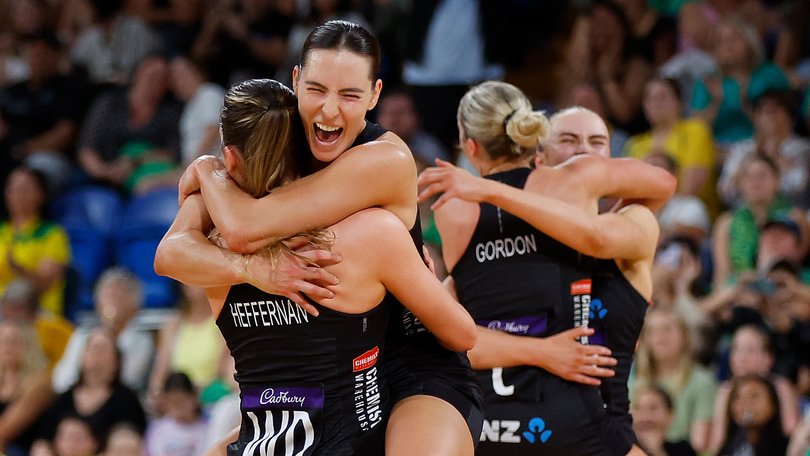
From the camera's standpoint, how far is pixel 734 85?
27.8ft

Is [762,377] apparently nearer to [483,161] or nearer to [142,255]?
[483,161]

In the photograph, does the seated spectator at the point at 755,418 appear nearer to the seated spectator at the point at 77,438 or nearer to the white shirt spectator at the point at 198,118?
the seated spectator at the point at 77,438

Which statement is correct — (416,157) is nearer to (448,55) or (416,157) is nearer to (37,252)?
(448,55)

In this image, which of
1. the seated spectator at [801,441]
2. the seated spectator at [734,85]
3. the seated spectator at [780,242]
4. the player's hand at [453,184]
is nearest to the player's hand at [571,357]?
the player's hand at [453,184]

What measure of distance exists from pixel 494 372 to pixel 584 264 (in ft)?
1.56

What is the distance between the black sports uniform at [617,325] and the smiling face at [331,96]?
128 centimetres

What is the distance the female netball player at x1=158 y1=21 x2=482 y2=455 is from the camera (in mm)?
3348

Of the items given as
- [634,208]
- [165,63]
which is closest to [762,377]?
[634,208]

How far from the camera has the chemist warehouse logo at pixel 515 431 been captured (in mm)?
4133

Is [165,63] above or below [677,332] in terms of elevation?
above

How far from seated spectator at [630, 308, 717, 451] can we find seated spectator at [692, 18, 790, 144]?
201 centimetres

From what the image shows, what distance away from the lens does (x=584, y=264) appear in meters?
4.27

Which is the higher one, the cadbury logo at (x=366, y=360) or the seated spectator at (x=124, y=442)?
the cadbury logo at (x=366, y=360)

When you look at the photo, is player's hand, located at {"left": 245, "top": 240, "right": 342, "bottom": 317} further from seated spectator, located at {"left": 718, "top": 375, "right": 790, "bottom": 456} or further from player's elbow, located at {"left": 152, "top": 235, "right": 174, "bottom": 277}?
seated spectator, located at {"left": 718, "top": 375, "right": 790, "bottom": 456}
